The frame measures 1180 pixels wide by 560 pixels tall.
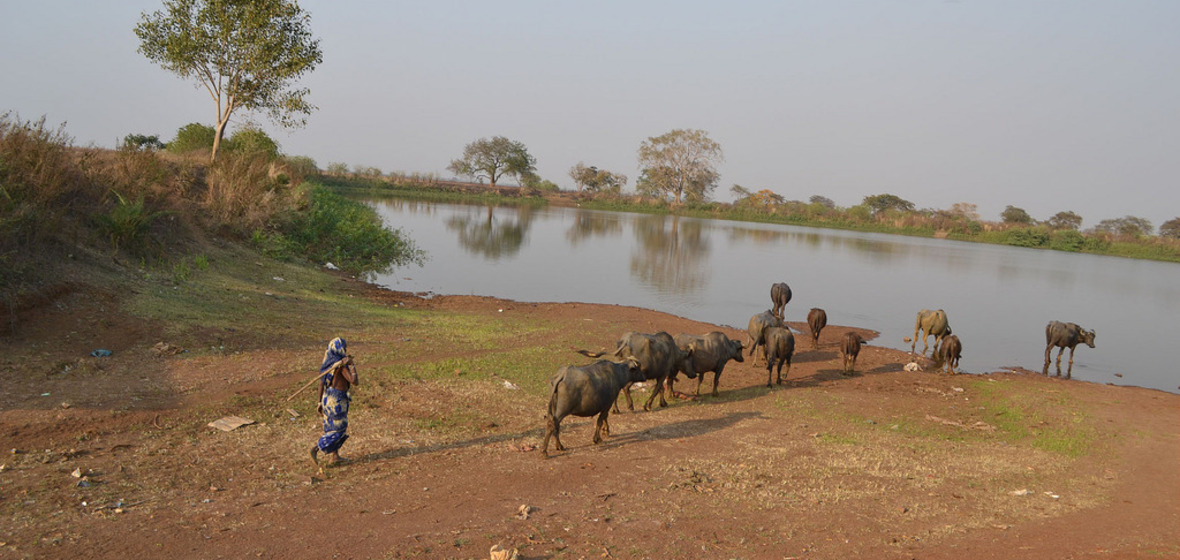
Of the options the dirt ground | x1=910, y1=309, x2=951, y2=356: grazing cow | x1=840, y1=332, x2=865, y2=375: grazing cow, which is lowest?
the dirt ground

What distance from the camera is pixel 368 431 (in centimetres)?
842

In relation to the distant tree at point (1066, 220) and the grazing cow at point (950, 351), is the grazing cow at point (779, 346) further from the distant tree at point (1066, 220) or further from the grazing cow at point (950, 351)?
the distant tree at point (1066, 220)

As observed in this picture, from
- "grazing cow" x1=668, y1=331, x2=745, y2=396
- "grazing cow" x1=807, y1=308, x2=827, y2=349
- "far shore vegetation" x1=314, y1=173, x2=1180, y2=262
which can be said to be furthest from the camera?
"far shore vegetation" x1=314, y1=173, x2=1180, y2=262

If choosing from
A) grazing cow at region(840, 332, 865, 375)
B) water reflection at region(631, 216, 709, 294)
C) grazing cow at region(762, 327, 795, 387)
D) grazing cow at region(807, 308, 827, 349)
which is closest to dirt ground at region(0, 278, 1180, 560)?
grazing cow at region(762, 327, 795, 387)

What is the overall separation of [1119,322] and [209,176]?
34.1 metres

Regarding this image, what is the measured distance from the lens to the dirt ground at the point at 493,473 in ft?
19.2

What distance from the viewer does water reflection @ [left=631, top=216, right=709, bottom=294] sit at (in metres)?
28.7

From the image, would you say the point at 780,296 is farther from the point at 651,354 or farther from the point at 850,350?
the point at 651,354

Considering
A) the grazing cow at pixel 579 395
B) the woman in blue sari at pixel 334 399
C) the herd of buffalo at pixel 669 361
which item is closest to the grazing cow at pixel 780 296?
the herd of buffalo at pixel 669 361

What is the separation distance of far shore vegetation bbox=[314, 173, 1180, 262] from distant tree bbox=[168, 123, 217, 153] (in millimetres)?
33535

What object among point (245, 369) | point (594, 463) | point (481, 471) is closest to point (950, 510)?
point (594, 463)

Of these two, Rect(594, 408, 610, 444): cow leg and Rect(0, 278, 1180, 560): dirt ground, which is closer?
Rect(0, 278, 1180, 560): dirt ground

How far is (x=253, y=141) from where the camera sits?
104ft

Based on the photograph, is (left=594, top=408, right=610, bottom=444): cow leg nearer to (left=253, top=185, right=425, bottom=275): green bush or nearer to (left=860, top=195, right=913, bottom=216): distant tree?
(left=253, top=185, right=425, bottom=275): green bush
